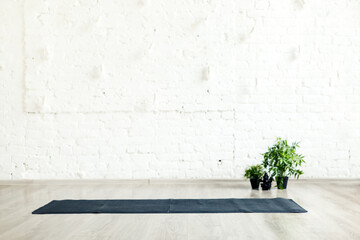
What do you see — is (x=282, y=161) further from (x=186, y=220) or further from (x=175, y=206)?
(x=186, y=220)

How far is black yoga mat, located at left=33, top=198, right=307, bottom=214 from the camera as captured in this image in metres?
3.15

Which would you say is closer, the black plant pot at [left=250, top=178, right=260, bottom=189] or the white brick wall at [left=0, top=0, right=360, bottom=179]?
the black plant pot at [left=250, top=178, right=260, bottom=189]

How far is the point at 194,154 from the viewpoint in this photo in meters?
4.58

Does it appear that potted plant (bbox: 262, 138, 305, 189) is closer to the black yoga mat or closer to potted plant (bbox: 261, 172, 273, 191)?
potted plant (bbox: 261, 172, 273, 191)

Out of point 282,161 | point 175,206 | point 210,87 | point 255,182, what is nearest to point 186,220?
point 175,206

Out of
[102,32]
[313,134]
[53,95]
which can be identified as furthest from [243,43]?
[53,95]

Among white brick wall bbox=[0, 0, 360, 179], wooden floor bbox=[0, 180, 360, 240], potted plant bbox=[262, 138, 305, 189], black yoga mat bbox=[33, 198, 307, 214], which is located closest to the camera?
wooden floor bbox=[0, 180, 360, 240]

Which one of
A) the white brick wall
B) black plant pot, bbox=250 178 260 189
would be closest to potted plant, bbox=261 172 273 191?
black plant pot, bbox=250 178 260 189

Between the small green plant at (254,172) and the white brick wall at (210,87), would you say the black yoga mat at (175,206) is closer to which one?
the small green plant at (254,172)

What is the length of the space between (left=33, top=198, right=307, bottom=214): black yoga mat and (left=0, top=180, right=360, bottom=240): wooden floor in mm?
110

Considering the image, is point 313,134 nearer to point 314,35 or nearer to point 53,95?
point 314,35

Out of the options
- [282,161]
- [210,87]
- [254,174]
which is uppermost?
[210,87]

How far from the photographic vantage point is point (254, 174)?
416cm

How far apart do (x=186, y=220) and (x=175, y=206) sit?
44cm
